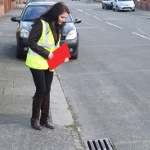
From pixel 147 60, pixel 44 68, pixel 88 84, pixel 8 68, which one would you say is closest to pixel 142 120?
pixel 44 68

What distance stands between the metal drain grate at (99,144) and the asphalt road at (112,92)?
0.30ft

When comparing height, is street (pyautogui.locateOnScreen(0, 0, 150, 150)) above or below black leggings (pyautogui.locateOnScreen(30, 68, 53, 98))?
below

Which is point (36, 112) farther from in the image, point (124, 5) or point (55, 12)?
point (124, 5)

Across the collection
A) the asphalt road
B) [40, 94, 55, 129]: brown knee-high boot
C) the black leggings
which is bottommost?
the asphalt road

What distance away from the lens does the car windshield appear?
39.3 ft

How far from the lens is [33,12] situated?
1221 cm

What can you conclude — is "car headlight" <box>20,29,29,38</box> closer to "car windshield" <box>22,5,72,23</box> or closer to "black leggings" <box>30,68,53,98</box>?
"car windshield" <box>22,5,72,23</box>

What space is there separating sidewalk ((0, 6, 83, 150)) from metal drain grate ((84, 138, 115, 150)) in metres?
0.15

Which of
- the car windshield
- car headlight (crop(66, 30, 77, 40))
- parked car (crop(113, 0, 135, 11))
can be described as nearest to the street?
car headlight (crop(66, 30, 77, 40))

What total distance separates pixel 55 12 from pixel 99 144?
185cm

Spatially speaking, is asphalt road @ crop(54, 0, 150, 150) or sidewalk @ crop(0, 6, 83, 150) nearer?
sidewalk @ crop(0, 6, 83, 150)

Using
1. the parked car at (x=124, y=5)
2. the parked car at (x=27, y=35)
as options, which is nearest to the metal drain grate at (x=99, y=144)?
the parked car at (x=27, y=35)

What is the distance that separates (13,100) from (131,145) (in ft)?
8.29

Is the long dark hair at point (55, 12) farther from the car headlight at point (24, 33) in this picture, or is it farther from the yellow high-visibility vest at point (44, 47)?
the car headlight at point (24, 33)
